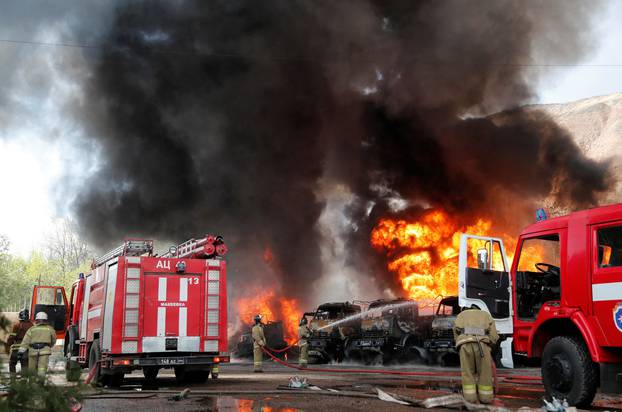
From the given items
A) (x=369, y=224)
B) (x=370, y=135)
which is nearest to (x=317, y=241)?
(x=369, y=224)

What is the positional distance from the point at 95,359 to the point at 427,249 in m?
17.3

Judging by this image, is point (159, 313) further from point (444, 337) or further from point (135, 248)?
point (444, 337)

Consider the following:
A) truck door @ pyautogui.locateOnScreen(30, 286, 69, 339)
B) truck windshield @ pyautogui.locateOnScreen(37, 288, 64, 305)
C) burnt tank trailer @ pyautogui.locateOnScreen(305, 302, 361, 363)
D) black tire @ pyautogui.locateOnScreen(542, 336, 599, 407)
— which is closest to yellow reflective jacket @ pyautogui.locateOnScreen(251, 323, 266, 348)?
burnt tank trailer @ pyautogui.locateOnScreen(305, 302, 361, 363)

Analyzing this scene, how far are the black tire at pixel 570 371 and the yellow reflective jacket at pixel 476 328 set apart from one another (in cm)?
72

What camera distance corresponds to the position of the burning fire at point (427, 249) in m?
25.3

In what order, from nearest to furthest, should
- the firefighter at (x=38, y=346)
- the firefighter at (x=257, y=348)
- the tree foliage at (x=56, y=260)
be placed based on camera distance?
1. the firefighter at (x=38, y=346)
2. the firefighter at (x=257, y=348)
3. the tree foliage at (x=56, y=260)

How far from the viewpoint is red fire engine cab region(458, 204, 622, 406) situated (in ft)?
23.5

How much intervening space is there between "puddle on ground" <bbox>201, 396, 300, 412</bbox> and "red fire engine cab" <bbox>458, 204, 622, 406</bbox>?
317cm

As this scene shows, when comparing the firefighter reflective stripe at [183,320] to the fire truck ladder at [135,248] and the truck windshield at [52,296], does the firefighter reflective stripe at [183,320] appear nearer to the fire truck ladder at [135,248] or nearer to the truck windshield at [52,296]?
the fire truck ladder at [135,248]

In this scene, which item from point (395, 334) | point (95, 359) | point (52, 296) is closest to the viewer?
point (95, 359)

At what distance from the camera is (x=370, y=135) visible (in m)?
31.3

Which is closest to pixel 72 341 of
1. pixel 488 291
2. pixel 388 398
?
pixel 388 398

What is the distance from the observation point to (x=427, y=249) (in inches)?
1044

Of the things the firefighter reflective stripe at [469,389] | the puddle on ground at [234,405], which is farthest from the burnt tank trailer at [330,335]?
the firefighter reflective stripe at [469,389]
